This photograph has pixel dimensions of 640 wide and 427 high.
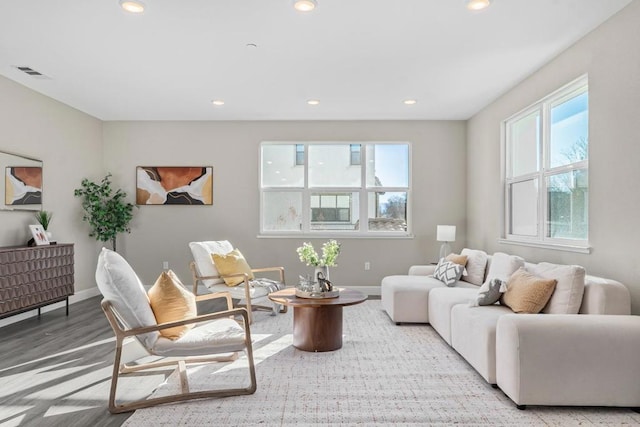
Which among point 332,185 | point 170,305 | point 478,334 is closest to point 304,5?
point 170,305

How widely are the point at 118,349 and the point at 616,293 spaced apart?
3.21 metres

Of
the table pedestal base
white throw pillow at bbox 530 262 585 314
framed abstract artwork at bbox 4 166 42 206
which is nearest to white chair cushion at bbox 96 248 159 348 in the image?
the table pedestal base

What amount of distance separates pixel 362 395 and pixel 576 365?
1.30 metres

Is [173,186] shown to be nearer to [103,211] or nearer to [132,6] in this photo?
[103,211]

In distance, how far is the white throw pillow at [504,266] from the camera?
13.2 ft

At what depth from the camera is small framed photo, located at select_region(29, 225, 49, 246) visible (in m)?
4.89

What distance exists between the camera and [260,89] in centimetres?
509

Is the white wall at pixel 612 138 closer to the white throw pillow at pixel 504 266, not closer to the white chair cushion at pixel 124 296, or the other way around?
the white throw pillow at pixel 504 266

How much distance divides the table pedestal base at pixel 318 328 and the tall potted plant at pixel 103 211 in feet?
12.1

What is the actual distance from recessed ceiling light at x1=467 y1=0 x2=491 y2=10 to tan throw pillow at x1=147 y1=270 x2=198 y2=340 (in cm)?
286

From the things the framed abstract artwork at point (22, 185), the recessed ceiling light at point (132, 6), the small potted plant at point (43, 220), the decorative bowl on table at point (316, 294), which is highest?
the recessed ceiling light at point (132, 6)

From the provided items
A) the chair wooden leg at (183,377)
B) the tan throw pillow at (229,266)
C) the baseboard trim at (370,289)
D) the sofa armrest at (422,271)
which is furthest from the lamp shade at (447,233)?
the chair wooden leg at (183,377)

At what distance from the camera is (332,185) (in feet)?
22.3

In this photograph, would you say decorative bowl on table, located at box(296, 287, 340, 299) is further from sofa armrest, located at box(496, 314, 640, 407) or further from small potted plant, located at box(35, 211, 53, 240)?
small potted plant, located at box(35, 211, 53, 240)
